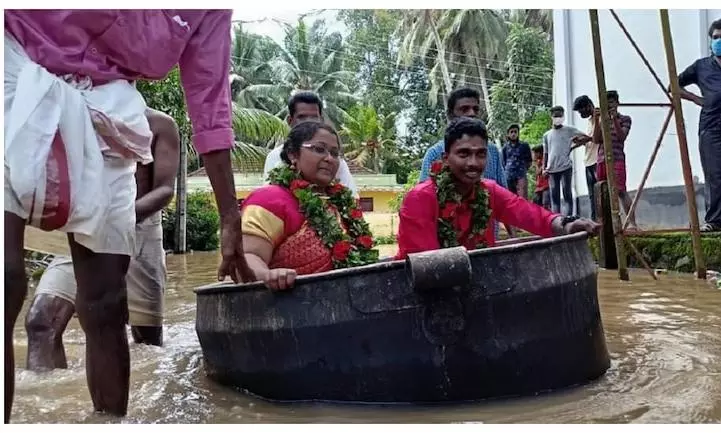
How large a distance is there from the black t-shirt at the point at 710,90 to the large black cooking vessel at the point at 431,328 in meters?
4.14

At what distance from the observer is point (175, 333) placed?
4.85 metres

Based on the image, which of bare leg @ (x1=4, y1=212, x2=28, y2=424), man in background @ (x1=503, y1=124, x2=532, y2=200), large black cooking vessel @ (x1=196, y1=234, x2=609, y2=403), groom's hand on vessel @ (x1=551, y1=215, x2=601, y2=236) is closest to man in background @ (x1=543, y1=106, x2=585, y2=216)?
man in background @ (x1=503, y1=124, x2=532, y2=200)

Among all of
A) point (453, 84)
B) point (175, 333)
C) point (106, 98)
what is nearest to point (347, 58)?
point (453, 84)

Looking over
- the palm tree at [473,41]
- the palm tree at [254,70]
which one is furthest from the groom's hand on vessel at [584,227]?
the palm tree at [254,70]

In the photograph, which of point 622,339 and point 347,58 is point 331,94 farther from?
point 622,339

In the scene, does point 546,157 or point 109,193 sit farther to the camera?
point 546,157

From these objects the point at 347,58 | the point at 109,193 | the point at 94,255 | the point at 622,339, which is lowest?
the point at 622,339

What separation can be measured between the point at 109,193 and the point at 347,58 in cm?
3651

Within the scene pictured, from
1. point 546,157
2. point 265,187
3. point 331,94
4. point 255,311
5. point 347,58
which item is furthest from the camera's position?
point 347,58

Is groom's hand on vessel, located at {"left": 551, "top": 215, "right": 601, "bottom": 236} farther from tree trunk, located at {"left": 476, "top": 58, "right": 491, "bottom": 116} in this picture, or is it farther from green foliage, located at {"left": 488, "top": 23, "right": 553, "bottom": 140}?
tree trunk, located at {"left": 476, "top": 58, "right": 491, "bottom": 116}

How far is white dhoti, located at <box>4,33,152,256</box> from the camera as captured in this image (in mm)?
1949

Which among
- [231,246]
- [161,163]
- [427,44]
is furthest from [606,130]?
[427,44]
